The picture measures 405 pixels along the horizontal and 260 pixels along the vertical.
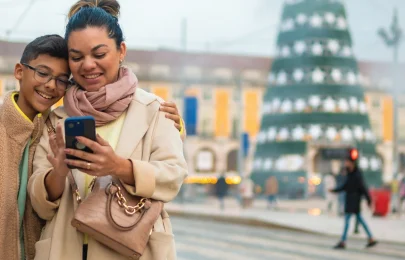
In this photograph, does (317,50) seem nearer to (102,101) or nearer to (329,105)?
(329,105)

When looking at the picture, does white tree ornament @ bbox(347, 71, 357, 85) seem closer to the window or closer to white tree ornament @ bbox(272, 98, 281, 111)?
white tree ornament @ bbox(272, 98, 281, 111)

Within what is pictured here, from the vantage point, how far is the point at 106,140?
2623mm

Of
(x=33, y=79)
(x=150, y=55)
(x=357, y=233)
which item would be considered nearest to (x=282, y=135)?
(x=357, y=233)

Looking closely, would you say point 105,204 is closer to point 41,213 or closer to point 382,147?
point 41,213


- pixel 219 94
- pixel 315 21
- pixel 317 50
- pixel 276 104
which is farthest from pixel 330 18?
pixel 219 94

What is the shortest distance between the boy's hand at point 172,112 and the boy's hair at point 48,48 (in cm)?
39

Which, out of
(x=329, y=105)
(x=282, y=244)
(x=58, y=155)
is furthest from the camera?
(x=329, y=105)

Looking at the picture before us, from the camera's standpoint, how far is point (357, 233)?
1661cm

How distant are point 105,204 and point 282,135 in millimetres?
34115

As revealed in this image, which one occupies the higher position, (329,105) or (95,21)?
(329,105)

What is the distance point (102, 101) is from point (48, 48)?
326 mm

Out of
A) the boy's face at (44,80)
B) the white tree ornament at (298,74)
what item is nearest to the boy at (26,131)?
the boy's face at (44,80)

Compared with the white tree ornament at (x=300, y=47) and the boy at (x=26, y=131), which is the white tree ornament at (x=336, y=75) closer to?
the white tree ornament at (x=300, y=47)

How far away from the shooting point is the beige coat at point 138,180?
2623 mm
